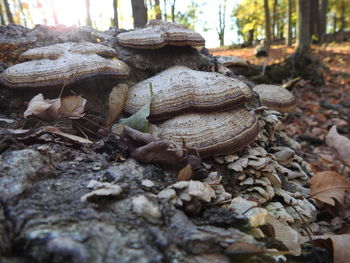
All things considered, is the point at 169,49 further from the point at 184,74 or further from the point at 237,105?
the point at 237,105

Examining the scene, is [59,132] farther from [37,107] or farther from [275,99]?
[275,99]

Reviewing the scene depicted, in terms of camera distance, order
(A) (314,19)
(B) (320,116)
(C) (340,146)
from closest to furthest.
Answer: (C) (340,146) → (B) (320,116) → (A) (314,19)

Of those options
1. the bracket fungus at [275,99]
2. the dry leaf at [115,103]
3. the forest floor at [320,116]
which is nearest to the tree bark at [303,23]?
the forest floor at [320,116]

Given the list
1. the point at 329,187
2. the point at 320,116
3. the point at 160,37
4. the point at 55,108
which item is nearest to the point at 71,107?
the point at 55,108

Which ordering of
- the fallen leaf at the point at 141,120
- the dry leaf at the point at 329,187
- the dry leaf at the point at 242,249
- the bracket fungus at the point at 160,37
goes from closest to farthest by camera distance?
the dry leaf at the point at 242,249 → the fallen leaf at the point at 141,120 → the dry leaf at the point at 329,187 → the bracket fungus at the point at 160,37

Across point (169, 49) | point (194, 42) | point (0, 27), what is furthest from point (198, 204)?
point (0, 27)

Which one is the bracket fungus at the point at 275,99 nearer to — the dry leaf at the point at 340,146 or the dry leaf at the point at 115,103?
the dry leaf at the point at 340,146
